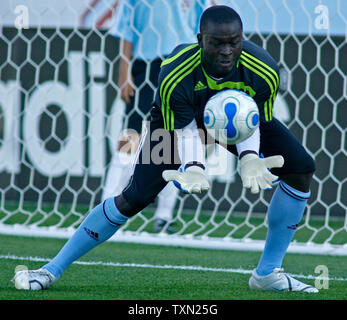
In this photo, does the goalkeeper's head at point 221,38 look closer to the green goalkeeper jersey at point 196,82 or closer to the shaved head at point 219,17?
the shaved head at point 219,17

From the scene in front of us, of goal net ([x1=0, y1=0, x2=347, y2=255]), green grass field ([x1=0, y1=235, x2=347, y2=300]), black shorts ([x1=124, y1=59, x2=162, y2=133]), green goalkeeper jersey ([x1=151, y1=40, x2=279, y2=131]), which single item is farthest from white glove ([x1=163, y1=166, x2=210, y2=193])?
goal net ([x1=0, y1=0, x2=347, y2=255])

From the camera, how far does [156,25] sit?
5.22 m

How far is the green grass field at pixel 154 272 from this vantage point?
3217 mm

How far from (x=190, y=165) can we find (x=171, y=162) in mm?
414

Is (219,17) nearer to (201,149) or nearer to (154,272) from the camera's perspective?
(201,149)

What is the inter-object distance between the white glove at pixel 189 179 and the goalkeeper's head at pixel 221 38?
41 cm

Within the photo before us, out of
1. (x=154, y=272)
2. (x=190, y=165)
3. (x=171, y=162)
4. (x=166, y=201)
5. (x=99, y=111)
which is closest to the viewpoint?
A: (x=190, y=165)

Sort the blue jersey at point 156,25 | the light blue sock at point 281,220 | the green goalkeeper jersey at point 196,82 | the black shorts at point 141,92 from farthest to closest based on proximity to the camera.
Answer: the blue jersey at point 156,25 < the black shorts at point 141,92 < the light blue sock at point 281,220 < the green goalkeeper jersey at point 196,82

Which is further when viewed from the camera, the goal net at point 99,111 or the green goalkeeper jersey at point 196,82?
the goal net at point 99,111

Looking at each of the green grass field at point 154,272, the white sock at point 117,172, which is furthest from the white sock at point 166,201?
the green grass field at point 154,272

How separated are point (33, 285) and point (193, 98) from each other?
3.34 ft

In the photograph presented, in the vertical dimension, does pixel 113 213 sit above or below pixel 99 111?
below

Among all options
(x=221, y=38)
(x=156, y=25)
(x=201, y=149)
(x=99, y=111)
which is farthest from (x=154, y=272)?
(x=99, y=111)

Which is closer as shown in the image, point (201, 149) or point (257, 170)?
point (257, 170)
